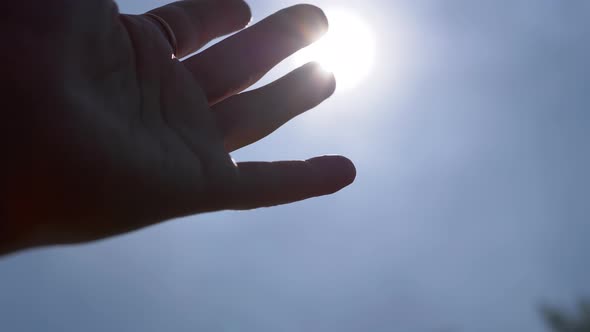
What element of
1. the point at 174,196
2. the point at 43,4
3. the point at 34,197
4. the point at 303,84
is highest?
the point at 43,4

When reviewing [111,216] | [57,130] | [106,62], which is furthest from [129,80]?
[111,216]

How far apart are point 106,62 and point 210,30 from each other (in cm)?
153

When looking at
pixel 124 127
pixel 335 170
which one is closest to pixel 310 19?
pixel 335 170

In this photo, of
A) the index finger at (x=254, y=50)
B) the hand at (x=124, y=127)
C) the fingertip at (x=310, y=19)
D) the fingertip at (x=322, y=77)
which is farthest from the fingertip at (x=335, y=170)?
the fingertip at (x=310, y=19)

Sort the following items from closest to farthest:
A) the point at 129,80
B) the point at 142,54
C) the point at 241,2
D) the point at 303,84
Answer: the point at 129,80
the point at 142,54
the point at 303,84
the point at 241,2

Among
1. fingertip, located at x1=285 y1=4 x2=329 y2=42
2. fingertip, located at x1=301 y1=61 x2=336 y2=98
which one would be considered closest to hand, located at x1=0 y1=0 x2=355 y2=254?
fingertip, located at x1=301 y1=61 x2=336 y2=98

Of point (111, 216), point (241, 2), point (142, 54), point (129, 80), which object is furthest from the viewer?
point (241, 2)

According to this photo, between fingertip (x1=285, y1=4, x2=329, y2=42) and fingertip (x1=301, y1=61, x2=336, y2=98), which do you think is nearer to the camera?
fingertip (x1=301, y1=61, x2=336, y2=98)

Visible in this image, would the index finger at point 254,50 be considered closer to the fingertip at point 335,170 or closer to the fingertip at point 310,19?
the fingertip at point 310,19

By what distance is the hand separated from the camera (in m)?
2.45

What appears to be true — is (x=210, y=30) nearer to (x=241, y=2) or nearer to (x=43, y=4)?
(x=241, y=2)

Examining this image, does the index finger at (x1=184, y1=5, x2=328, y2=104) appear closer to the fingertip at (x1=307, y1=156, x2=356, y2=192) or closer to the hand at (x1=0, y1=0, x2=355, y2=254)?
the hand at (x1=0, y1=0, x2=355, y2=254)

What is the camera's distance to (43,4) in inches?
108

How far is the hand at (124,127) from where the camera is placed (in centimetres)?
245
